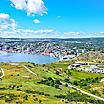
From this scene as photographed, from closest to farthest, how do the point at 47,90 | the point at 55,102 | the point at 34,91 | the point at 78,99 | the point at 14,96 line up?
1. the point at 55,102
2. the point at 14,96
3. the point at 78,99
4. the point at 34,91
5. the point at 47,90

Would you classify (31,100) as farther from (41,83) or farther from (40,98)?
(41,83)

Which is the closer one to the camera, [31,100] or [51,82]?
[31,100]

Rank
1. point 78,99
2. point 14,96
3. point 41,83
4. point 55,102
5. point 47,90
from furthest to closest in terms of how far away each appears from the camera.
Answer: point 41,83
point 47,90
point 78,99
point 14,96
point 55,102

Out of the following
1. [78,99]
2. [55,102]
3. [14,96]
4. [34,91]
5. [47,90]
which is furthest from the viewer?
[47,90]

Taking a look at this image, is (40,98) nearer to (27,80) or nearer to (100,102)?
(100,102)

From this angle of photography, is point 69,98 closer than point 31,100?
No

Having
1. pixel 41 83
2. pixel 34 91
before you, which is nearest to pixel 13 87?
pixel 34 91

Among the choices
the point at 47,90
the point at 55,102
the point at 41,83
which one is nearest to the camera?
the point at 55,102

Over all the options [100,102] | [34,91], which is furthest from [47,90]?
[100,102]

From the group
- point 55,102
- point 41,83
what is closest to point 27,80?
point 41,83
